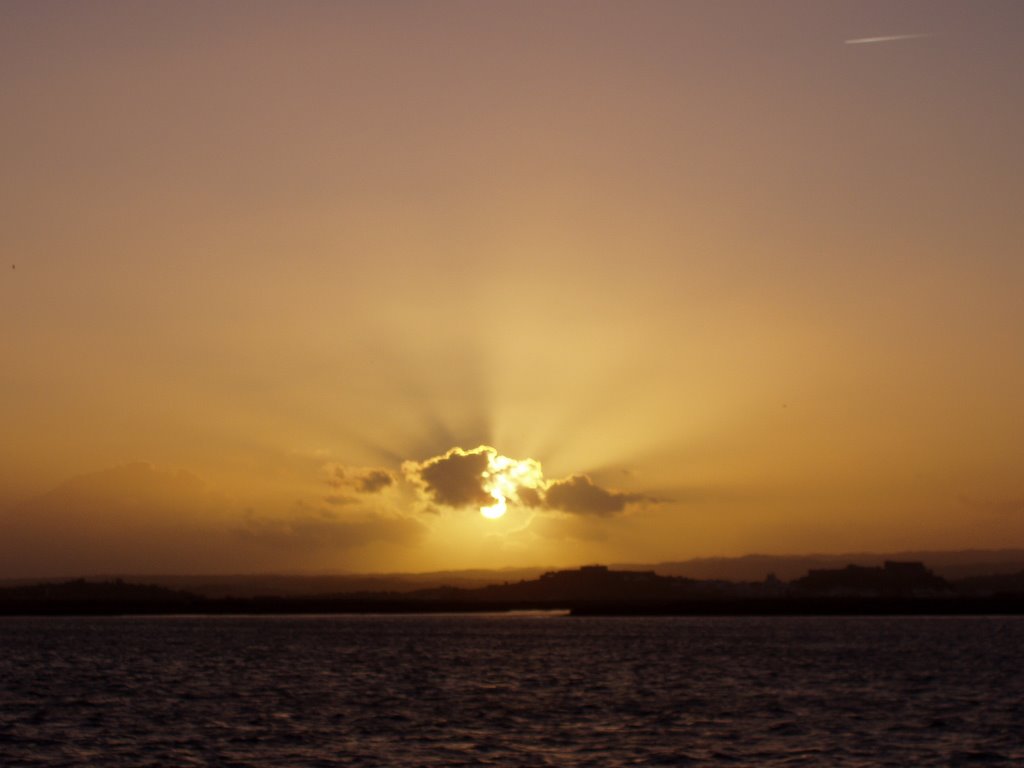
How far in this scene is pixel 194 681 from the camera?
248 ft

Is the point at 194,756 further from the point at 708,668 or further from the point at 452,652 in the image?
the point at 452,652

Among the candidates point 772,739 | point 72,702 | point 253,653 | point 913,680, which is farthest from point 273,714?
point 253,653

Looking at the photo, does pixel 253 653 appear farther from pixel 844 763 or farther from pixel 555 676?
pixel 844 763

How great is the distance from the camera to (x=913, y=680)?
7606 cm

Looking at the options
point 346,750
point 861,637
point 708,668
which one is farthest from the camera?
point 861,637

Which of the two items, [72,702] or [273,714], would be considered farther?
[72,702]

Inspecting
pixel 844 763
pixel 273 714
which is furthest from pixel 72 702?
pixel 844 763

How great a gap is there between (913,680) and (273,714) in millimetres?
40619

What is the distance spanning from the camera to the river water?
41.9m

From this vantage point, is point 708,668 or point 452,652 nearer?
point 708,668

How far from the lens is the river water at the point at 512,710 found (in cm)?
4194

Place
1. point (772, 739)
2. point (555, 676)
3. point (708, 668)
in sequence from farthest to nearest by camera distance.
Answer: point (708, 668) < point (555, 676) < point (772, 739)

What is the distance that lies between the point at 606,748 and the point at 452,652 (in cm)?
7693

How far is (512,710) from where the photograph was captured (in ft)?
186
